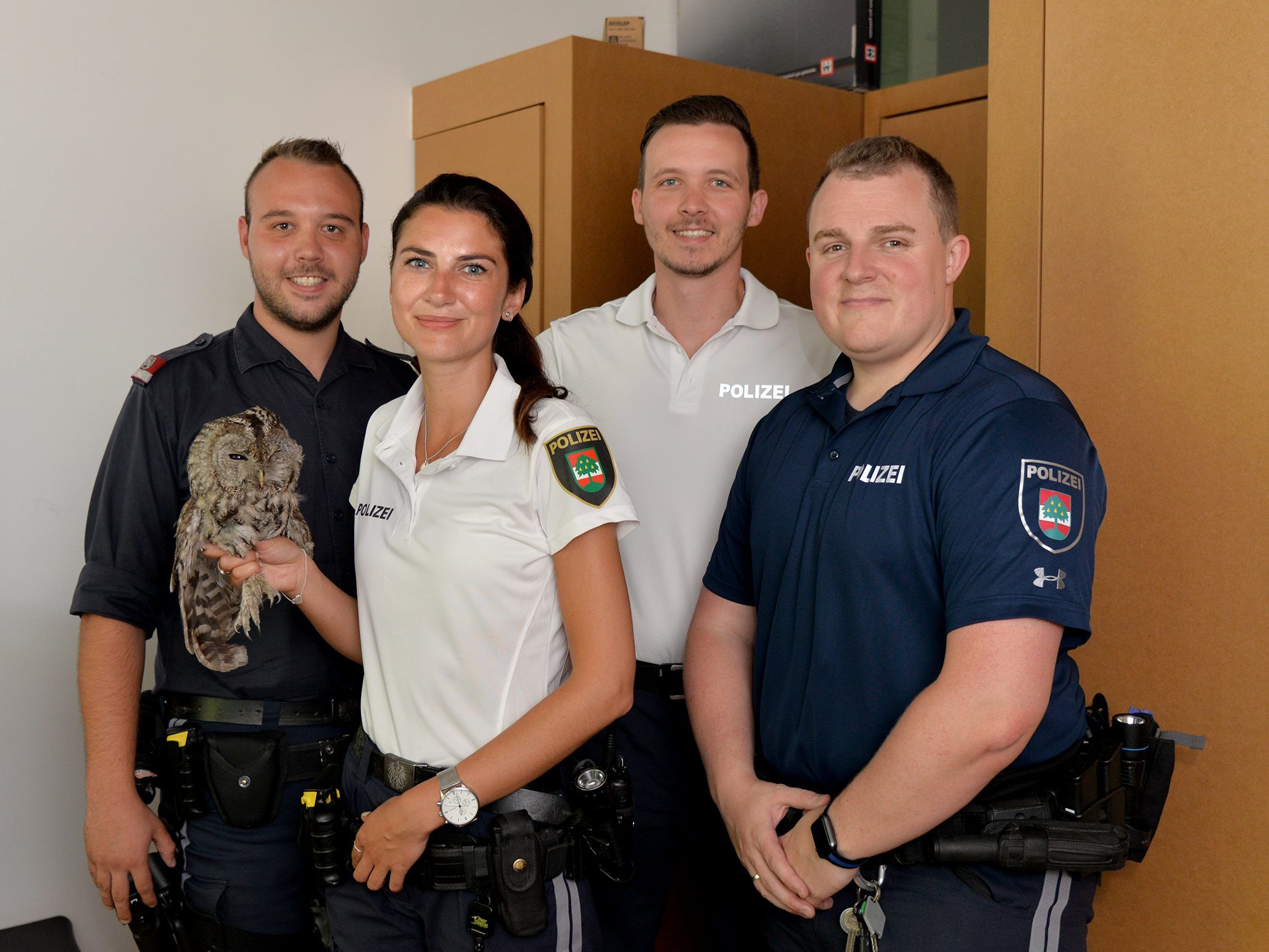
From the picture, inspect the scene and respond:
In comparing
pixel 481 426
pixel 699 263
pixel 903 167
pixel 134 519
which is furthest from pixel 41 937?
pixel 903 167

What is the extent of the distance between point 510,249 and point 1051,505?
36.5 inches

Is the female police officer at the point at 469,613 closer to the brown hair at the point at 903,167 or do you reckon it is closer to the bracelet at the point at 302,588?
the bracelet at the point at 302,588

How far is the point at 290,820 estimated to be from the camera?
6.21ft

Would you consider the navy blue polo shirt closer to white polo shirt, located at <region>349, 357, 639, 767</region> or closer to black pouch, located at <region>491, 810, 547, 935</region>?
white polo shirt, located at <region>349, 357, 639, 767</region>

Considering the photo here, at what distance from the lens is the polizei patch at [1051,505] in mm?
1328

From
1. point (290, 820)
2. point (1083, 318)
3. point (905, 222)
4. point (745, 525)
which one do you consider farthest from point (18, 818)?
point (1083, 318)

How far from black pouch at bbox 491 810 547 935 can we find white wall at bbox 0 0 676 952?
1700mm

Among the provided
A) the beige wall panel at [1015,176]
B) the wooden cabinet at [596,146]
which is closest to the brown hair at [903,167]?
the beige wall panel at [1015,176]

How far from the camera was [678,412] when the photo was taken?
212 cm

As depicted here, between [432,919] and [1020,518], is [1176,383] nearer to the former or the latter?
[1020,518]

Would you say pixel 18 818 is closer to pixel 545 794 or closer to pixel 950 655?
pixel 545 794

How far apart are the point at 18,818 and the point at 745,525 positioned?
2.05 meters

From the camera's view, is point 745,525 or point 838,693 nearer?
point 838,693

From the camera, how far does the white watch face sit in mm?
1458
